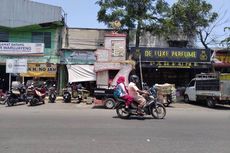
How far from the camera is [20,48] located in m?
32.4

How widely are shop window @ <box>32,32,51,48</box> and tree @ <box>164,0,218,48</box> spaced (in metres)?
9.75

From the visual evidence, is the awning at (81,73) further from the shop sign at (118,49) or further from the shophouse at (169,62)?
the shophouse at (169,62)

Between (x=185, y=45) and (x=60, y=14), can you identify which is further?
(x=185, y=45)

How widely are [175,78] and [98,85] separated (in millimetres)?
8369

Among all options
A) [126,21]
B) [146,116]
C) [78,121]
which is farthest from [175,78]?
[78,121]

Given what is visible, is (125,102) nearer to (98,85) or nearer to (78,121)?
(78,121)

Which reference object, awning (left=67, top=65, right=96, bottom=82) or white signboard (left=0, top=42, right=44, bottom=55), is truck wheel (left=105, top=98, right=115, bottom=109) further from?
white signboard (left=0, top=42, right=44, bottom=55)

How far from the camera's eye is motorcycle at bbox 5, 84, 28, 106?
2464cm

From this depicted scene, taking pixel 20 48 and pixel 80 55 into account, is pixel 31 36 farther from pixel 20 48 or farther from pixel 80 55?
pixel 80 55

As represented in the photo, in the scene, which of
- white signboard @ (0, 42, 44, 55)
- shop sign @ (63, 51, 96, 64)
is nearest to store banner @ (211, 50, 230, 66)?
shop sign @ (63, 51, 96, 64)

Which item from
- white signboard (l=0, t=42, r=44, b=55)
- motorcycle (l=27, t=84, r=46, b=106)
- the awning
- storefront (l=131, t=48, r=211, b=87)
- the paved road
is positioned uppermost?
white signboard (l=0, t=42, r=44, b=55)

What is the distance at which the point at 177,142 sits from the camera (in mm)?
10562

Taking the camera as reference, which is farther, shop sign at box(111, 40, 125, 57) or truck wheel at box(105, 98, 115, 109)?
shop sign at box(111, 40, 125, 57)

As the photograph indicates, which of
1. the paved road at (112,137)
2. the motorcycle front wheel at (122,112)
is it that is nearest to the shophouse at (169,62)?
the motorcycle front wheel at (122,112)
